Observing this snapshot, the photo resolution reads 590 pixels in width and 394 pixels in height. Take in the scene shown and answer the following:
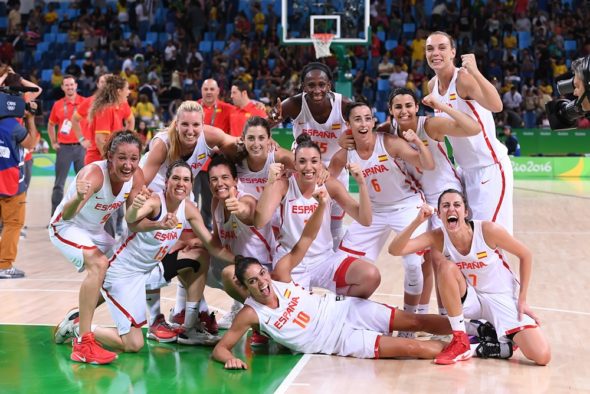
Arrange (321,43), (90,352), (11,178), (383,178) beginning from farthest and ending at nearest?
→ 1. (321,43)
2. (11,178)
3. (383,178)
4. (90,352)

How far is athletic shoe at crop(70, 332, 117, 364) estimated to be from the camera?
538cm

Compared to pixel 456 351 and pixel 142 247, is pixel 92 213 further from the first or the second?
pixel 456 351

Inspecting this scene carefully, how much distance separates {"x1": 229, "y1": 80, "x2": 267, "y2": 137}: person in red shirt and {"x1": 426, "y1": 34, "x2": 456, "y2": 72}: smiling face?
12.4 feet

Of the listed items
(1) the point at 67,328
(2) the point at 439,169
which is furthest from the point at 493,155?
(1) the point at 67,328

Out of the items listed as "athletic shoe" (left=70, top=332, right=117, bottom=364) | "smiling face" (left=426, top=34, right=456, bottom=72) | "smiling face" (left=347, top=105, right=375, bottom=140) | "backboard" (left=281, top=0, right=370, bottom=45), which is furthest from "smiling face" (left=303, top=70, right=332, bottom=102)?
"backboard" (left=281, top=0, right=370, bottom=45)

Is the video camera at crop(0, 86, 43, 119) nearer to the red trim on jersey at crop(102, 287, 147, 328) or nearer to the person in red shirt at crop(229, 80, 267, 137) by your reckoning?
the person in red shirt at crop(229, 80, 267, 137)

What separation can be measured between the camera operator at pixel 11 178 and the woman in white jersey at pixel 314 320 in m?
3.30

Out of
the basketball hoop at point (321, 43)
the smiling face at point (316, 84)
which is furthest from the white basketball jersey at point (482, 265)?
the basketball hoop at point (321, 43)

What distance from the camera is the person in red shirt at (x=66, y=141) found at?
10.7 metres

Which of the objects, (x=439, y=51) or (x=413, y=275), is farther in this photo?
(x=413, y=275)

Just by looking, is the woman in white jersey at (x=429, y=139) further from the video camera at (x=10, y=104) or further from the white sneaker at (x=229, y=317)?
the video camera at (x=10, y=104)

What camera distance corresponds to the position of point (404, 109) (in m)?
5.96

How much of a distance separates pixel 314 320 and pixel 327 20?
10.3 meters

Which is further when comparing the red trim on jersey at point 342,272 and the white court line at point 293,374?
the red trim on jersey at point 342,272
